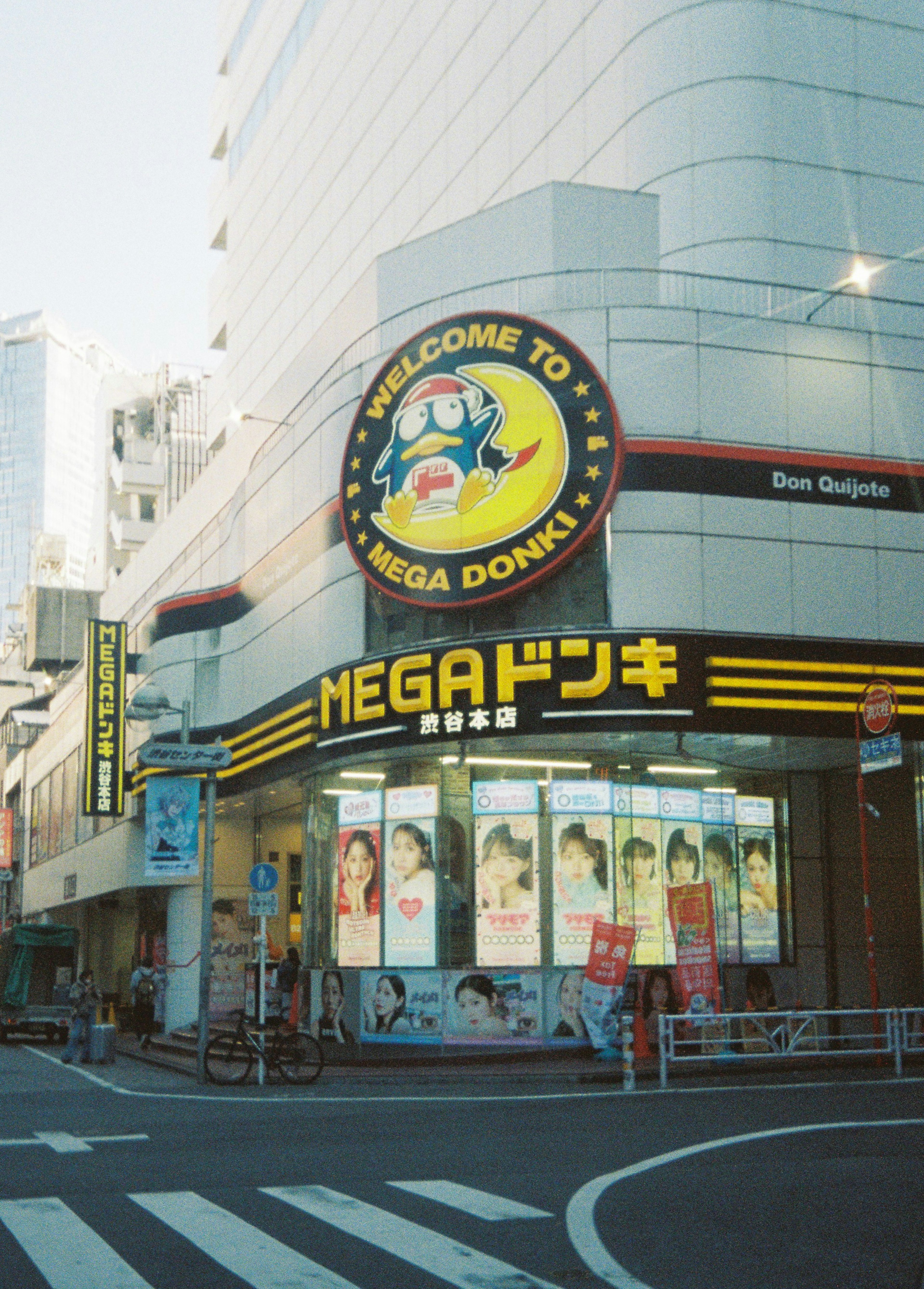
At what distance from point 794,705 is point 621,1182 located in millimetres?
14008

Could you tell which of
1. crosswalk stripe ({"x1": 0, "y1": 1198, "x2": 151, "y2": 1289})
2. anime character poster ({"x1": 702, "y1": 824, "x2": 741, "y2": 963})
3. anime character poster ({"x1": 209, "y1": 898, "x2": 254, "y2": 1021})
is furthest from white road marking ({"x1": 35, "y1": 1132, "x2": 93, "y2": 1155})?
anime character poster ({"x1": 209, "y1": 898, "x2": 254, "y2": 1021})

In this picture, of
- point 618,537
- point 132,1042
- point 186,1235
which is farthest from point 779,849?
point 186,1235

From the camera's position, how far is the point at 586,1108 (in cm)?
1739

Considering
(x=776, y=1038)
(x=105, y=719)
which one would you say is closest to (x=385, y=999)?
(x=776, y=1038)

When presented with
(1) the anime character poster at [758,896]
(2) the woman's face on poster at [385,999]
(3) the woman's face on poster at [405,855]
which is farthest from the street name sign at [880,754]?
(2) the woman's face on poster at [385,999]

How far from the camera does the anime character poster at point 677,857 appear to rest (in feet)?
86.5

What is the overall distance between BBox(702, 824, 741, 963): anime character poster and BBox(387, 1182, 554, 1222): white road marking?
16.4 metres

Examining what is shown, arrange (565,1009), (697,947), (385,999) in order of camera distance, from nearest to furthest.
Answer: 1. (697,947)
2. (565,1009)
3. (385,999)

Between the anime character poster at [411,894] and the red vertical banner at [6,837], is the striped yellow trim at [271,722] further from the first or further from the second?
the red vertical banner at [6,837]

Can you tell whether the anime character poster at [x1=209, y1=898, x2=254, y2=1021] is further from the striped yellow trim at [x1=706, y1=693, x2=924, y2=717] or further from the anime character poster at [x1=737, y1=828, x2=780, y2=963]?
the striped yellow trim at [x1=706, y1=693, x2=924, y2=717]

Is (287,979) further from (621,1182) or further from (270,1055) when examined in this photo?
(621,1182)

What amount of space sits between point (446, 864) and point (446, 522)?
20.0ft

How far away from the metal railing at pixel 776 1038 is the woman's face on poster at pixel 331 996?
6.36 metres

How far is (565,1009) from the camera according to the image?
82.1 feet
